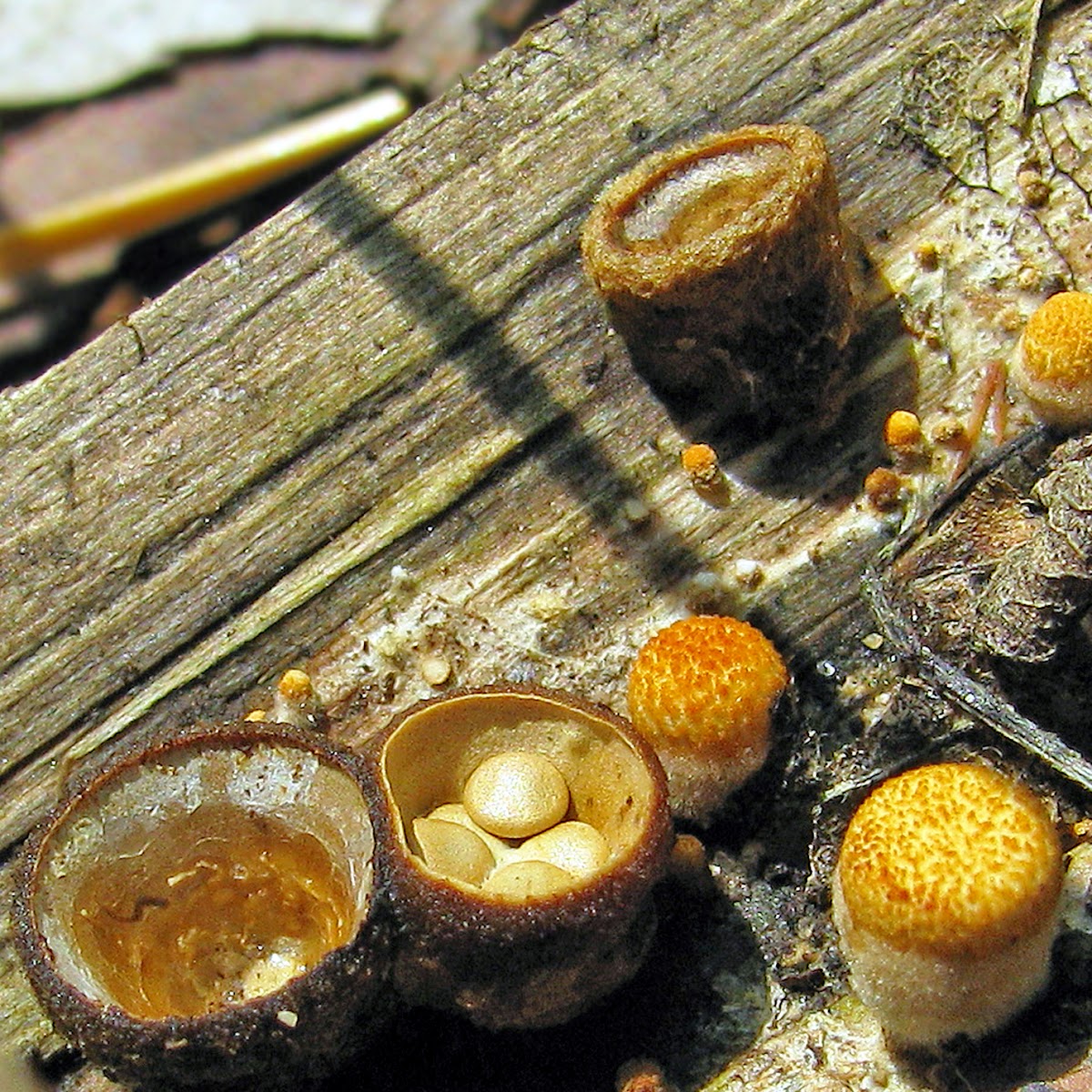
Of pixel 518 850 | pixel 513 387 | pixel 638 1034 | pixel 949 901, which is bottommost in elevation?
pixel 638 1034

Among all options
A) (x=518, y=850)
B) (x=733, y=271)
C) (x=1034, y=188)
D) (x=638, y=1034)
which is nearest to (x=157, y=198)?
(x=733, y=271)

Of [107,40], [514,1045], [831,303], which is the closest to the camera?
[514,1045]

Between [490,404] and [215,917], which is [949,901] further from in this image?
[215,917]

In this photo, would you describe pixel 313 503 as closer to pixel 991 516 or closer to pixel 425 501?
pixel 425 501

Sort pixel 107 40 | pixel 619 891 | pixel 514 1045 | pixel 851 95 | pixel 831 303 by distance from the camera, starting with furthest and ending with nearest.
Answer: pixel 107 40 → pixel 851 95 → pixel 831 303 → pixel 514 1045 → pixel 619 891

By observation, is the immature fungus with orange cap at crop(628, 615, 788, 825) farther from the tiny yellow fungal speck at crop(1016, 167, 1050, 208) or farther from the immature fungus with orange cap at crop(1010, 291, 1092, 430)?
the tiny yellow fungal speck at crop(1016, 167, 1050, 208)

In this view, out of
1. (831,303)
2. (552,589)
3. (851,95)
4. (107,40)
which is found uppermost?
(107,40)

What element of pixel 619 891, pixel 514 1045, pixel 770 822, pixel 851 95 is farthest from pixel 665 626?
pixel 851 95
